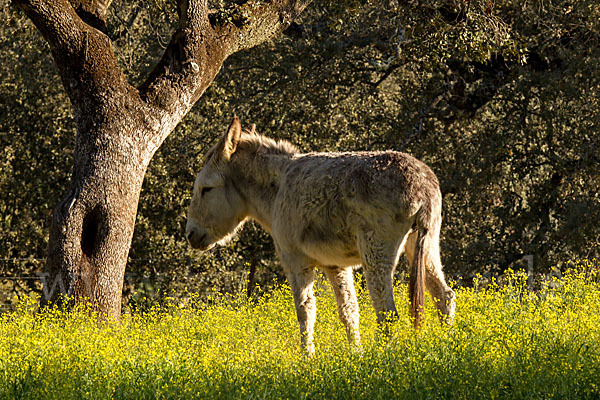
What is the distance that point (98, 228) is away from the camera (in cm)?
1046

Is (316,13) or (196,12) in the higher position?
(316,13)

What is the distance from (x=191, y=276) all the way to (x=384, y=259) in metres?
12.0

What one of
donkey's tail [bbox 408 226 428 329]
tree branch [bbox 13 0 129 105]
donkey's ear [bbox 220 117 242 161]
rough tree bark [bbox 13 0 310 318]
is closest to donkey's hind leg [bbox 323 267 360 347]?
donkey's tail [bbox 408 226 428 329]

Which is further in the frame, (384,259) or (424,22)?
(424,22)

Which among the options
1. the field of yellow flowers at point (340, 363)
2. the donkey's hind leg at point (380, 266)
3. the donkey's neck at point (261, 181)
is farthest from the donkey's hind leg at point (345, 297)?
the donkey's neck at point (261, 181)

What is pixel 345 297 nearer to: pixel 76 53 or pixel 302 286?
pixel 302 286

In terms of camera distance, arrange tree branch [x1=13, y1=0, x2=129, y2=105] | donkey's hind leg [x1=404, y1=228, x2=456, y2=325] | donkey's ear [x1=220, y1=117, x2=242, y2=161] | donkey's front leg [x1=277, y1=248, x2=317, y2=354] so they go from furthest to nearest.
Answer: tree branch [x1=13, y1=0, x2=129, y2=105]
donkey's ear [x1=220, y1=117, x2=242, y2=161]
donkey's front leg [x1=277, y1=248, x2=317, y2=354]
donkey's hind leg [x1=404, y1=228, x2=456, y2=325]

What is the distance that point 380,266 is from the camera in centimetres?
735

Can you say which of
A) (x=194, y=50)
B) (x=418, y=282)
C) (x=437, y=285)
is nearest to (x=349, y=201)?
(x=418, y=282)

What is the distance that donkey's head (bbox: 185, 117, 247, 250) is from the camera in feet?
30.9

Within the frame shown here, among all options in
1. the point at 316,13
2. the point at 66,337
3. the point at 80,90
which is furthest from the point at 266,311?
the point at 316,13

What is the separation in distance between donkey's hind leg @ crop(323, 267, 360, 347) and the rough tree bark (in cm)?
350

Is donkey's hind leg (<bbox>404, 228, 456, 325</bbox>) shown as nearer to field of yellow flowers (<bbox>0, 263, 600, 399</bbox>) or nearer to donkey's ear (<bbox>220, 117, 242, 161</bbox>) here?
field of yellow flowers (<bbox>0, 263, 600, 399</bbox>)

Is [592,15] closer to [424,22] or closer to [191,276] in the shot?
[424,22]
